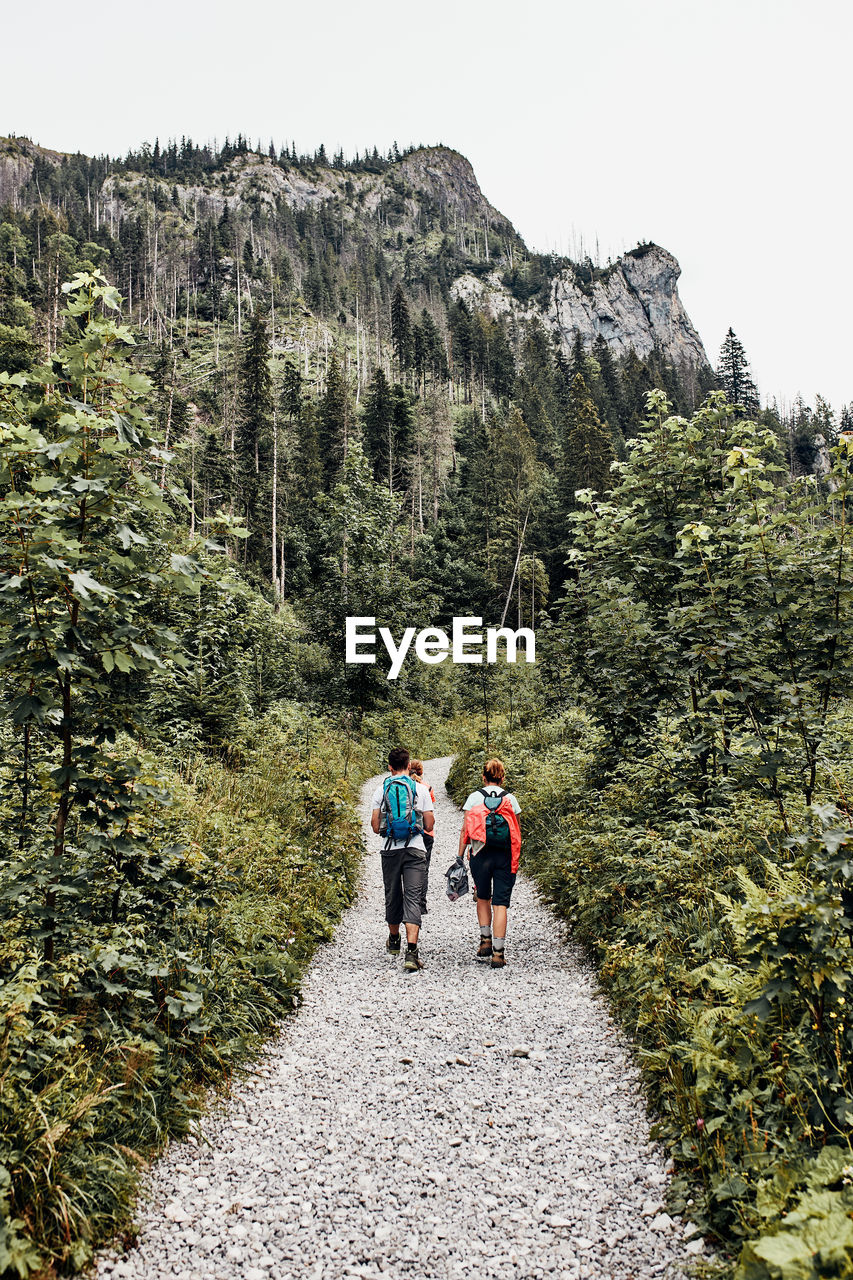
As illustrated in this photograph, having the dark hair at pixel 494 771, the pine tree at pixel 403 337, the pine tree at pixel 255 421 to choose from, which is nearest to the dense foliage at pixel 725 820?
the dark hair at pixel 494 771

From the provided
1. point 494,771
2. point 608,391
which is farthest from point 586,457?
point 494,771

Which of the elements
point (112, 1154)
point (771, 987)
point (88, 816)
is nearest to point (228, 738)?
point (88, 816)

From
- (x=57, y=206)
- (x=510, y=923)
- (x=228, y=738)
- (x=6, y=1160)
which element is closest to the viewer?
(x=6, y=1160)

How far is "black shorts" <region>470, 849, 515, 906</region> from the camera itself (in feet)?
21.8

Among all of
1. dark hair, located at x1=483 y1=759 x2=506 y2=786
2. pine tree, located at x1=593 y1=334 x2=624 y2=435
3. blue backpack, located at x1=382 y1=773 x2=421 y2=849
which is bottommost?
blue backpack, located at x1=382 y1=773 x2=421 y2=849

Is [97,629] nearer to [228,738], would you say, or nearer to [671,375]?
[228,738]

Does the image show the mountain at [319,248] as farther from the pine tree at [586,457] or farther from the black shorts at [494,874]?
the black shorts at [494,874]

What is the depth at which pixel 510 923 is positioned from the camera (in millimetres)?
8047

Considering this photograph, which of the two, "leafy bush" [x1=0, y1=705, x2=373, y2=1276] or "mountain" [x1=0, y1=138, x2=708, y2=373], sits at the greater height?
"mountain" [x1=0, y1=138, x2=708, y2=373]

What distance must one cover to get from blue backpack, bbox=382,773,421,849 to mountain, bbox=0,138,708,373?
298ft

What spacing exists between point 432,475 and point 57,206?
109 m

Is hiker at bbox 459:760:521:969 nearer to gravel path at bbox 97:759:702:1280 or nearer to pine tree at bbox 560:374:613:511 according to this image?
gravel path at bbox 97:759:702:1280

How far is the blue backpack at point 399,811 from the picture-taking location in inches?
270

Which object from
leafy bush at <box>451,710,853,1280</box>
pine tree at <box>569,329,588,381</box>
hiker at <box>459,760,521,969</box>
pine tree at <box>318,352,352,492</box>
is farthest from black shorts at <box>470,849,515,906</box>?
pine tree at <box>569,329,588,381</box>
